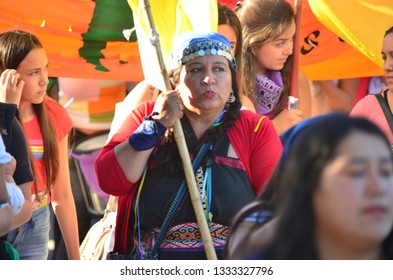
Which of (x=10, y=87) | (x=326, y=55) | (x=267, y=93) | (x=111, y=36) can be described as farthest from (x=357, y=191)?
(x=326, y=55)

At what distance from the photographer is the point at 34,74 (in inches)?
201

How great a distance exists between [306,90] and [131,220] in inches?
71.8

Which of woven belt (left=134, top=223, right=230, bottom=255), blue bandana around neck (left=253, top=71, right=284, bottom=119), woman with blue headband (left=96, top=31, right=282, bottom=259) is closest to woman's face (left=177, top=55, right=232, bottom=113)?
woman with blue headband (left=96, top=31, right=282, bottom=259)

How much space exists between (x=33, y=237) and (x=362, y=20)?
72.3 inches

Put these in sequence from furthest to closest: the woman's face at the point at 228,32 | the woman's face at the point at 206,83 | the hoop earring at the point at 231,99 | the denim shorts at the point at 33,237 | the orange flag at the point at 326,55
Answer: the orange flag at the point at 326,55, the woman's face at the point at 228,32, the denim shorts at the point at 33,237, the hoop earring at the point at 231,99, the woman's face at the point at 206,83

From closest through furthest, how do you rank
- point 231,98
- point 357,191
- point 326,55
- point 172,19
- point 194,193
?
point 357,191
point 194,193
point 231,98
point 172,19
point 326,55

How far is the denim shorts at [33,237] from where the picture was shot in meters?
5.03

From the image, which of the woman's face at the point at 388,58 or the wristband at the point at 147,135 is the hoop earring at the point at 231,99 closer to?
the wristband at the point at 147,135

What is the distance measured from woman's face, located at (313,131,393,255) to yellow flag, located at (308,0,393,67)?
276cm

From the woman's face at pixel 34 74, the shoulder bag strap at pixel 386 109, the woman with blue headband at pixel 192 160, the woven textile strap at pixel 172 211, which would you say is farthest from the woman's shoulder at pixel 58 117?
the shoulder bag strap at pixel 386 109

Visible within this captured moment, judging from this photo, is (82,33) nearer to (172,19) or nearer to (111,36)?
(111,36)

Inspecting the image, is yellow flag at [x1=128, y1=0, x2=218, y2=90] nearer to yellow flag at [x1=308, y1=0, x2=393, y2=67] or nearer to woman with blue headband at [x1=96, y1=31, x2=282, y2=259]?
woman with blue headband at [x1=96, y1=31, x2=282, y2=259]

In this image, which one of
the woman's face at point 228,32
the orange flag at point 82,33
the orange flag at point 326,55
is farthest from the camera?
the orange flag at point 326,55
